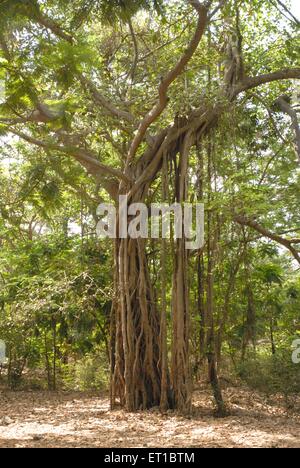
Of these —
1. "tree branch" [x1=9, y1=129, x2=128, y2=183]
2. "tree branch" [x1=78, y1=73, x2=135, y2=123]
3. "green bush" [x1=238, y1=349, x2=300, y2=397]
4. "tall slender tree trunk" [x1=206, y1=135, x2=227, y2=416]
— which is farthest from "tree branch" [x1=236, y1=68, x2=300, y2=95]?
"green bush" [x1=238, y1=349, x2=300, y2=397]

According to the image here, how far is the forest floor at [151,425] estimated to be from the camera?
14.5 feet

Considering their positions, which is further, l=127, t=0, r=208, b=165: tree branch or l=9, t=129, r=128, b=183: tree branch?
l=9, t=129, r=128, b=183: tree branch

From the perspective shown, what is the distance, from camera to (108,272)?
306 inches

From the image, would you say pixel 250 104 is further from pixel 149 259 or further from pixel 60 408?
pixel 60 408

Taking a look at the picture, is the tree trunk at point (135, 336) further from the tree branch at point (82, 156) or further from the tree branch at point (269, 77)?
Result: the tree branch at point (269, 77)

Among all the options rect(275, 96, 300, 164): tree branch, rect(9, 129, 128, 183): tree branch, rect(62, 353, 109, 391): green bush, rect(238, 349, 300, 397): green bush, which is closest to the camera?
rect(9, 129, 128, 183): tree branch

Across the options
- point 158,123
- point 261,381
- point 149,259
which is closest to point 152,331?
point 149,259

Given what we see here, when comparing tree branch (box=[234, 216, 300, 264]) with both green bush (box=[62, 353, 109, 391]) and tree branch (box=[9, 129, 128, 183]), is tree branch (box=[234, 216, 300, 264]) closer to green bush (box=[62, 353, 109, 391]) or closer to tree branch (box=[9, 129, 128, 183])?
tree branch (box=[9, 129, 128, 183])

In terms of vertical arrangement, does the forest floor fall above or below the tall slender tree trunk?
below

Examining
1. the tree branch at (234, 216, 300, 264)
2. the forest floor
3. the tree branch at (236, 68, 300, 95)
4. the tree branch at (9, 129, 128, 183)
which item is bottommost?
the forest floor

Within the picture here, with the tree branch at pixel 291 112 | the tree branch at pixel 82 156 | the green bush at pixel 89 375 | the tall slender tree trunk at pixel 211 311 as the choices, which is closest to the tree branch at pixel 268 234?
the tall slender tree trunk at pixel 211 311

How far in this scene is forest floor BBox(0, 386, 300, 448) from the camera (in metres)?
4.43

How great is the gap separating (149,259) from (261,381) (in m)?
1.94

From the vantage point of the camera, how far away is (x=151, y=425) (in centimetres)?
533
